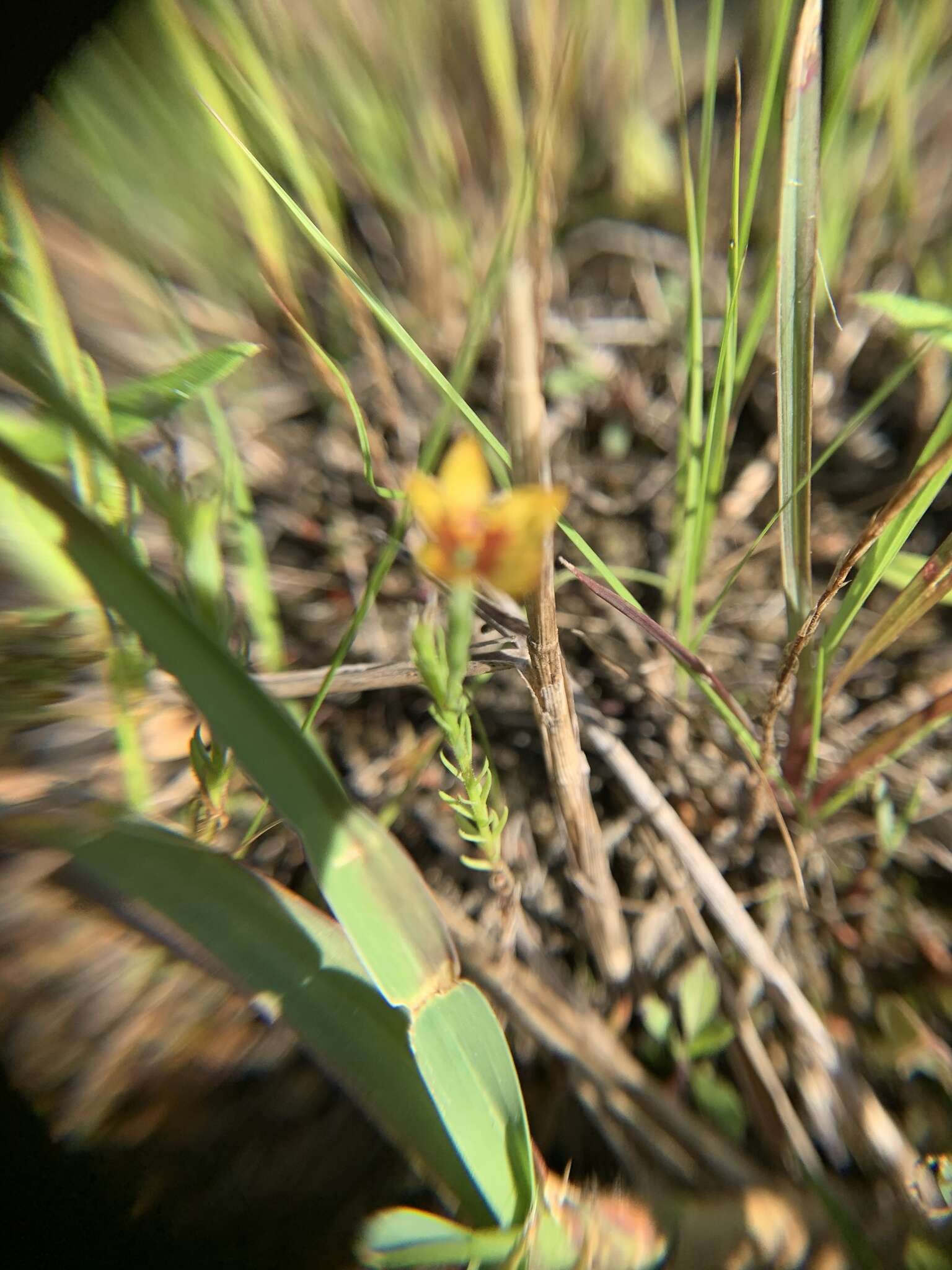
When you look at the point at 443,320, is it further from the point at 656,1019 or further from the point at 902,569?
the point at 656,1019

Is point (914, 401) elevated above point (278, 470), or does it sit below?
below

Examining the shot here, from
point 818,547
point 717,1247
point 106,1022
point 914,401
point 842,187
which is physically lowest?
point 717,1247

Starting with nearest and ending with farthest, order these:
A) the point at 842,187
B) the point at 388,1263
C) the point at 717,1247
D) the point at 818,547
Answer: the point at 388,1263 → the point at 717,1247 → the point at 842,187 → the point at 818,547

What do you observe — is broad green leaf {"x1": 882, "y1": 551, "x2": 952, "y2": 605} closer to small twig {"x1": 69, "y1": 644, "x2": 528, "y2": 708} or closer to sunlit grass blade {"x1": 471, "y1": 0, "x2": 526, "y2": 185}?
small twig {"x1": 69, "y1": 644, "x2": 528, "y2": 708}

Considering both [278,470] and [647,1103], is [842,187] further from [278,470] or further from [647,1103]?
[647,1103]

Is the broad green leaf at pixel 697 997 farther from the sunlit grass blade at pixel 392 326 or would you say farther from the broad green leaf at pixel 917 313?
the broad green leaf at pixel 917 313

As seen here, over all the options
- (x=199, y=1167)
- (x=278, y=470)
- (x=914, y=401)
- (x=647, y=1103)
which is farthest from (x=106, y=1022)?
(x=914, y=401)

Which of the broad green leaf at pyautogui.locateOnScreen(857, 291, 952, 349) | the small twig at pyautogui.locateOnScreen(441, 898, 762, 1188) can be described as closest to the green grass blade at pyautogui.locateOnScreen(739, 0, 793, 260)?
the broad green leaf at pyautogui.locateOnScreen(857, 291, 952, 349)
